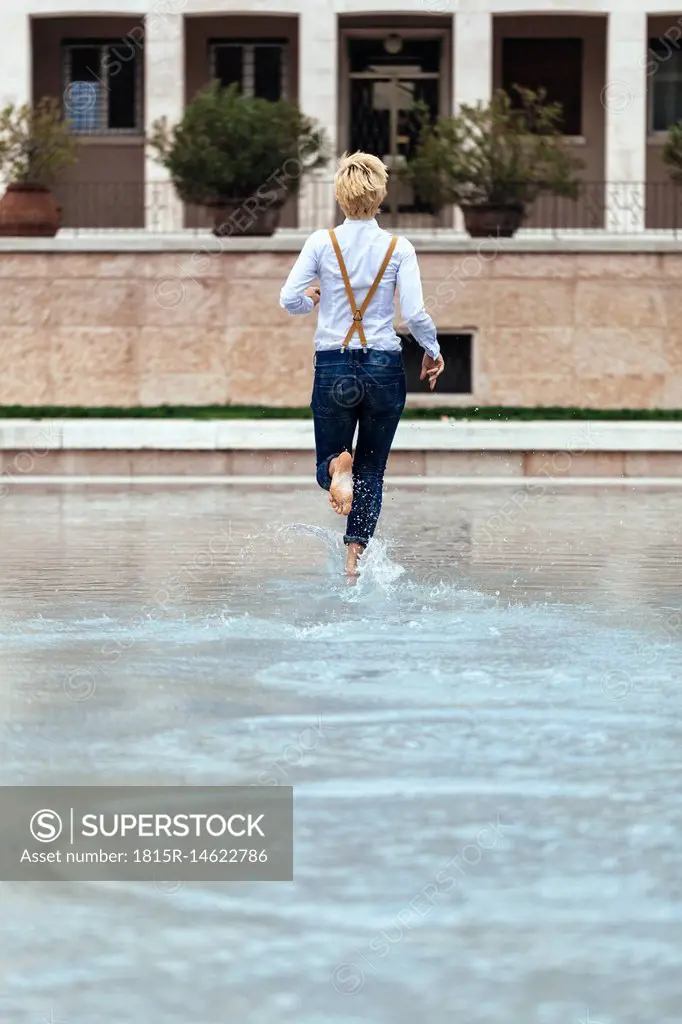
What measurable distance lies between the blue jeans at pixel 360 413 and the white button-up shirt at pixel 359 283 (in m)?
0.09

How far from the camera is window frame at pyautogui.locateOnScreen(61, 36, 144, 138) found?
38.6 meters

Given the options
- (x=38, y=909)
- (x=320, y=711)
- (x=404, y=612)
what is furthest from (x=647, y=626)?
(x=38, y=909)

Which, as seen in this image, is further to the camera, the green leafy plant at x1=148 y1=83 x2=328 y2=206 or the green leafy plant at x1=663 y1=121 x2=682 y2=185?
the green leafy plant at x1=663 y1=121 x2=682 y2=185

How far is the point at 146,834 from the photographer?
5445 mm

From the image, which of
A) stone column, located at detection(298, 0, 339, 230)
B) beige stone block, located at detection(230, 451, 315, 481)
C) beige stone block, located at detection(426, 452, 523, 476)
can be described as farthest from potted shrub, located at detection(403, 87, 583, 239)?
beige stone block, located at detection(230, 451, 315, 481)

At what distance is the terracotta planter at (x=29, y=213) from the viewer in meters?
28.8

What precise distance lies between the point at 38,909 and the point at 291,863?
2.10 ft

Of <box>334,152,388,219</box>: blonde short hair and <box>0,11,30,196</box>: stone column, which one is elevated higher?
<box>0,11,30,196</box>: stone column

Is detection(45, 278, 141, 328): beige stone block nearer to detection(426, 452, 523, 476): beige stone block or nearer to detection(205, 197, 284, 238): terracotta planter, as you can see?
detection(205, 197, 284, 238): terracotta planter

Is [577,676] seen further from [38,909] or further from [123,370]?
[123,370]

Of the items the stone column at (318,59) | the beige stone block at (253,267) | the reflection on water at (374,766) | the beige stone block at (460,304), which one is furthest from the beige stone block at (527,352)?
the reflection on water at (374,766)

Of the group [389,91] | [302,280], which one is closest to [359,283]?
[302,280]

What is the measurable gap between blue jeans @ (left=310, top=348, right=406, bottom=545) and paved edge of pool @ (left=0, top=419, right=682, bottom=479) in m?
10.2

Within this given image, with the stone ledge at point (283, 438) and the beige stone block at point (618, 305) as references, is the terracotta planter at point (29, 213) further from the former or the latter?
the stone ledge at point (283, 438)
